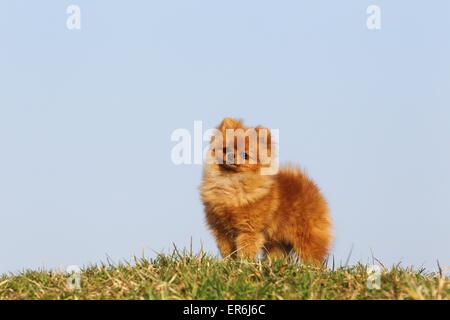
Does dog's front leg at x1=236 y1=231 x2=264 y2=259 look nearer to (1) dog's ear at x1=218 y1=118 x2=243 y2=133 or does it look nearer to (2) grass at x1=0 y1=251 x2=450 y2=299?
(1) dog's ear at x1=218 y1=118 x2=243 y2=133

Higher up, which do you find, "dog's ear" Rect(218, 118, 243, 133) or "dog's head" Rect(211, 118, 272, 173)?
"dog's ear" Rect(218, 118, 243, 133)

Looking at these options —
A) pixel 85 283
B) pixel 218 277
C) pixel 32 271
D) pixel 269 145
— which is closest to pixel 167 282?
pixel 218 277

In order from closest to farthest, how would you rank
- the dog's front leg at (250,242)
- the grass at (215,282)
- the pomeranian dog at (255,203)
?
1. the grass at (215,282)
2. the dog's front leg at (250,242)
3. the pomeranian dog at (255,203)

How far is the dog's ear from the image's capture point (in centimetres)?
720

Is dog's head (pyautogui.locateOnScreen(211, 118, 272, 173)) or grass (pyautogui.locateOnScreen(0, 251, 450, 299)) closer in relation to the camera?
grass (pyautogui.locateOnScreen(0, 251, 450, 299))

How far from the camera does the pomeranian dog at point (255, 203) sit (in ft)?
23.7

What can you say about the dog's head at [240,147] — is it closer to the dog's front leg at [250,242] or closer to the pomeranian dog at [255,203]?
the pomeranian dog at [255,203]

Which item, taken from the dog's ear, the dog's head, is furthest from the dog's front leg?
the dog's ear

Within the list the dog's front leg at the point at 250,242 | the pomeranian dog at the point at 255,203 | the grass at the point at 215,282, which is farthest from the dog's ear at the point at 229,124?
the grass at the point at 215,282

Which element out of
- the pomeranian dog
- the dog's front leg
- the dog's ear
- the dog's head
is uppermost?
the dog's ear

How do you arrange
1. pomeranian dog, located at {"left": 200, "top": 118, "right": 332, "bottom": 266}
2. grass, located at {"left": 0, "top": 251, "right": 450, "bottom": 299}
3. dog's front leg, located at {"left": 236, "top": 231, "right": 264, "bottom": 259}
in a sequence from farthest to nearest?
pomeranian dog, located at {"left": 200, "top": 118, "right": 332, "bottom": 266}
dog's front leg, located at {"left": 236, "top": 231, "right": 264, "bottom": 259}
grass, located at {"left": 0, "top": 251, "right": 450, "bottom": 299}

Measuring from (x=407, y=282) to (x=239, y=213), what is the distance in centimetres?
268

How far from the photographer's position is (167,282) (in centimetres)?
507

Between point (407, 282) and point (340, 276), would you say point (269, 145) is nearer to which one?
point (340, 276)
